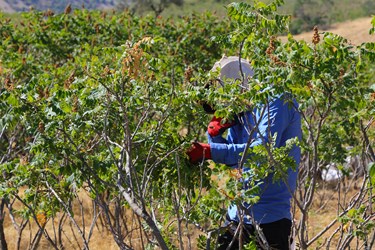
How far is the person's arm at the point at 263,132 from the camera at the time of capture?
9.68 ft

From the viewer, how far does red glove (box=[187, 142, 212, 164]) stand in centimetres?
307

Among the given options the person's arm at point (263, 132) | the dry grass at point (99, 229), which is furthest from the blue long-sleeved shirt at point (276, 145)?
the dry grass at point (99, 229)

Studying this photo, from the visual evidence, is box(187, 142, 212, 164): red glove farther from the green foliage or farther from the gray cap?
the gray cap

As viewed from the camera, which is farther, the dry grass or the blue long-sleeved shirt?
the dry grass

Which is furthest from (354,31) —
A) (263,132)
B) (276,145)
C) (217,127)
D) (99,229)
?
(263,132)

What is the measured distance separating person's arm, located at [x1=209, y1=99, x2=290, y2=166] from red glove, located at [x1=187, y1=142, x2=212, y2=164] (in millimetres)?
23

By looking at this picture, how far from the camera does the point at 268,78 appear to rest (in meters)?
2.56

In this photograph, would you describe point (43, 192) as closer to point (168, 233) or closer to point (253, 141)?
point (168, 233)

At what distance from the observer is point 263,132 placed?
116 inches

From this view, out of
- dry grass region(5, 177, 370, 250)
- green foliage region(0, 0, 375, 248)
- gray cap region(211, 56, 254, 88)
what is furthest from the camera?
dry grass region(5, 177, 370, 250)

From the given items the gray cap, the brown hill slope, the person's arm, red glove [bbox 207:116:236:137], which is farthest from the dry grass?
the brown hill slope

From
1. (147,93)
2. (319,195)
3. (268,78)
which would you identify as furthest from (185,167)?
(319,195)

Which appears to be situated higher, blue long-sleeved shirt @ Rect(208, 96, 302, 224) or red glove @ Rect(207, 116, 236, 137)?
red glove @ Rect(207, 116, 236, 137)

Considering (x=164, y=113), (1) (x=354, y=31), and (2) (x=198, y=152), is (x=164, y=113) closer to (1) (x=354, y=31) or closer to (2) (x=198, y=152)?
(2) (x=198, y=152)
